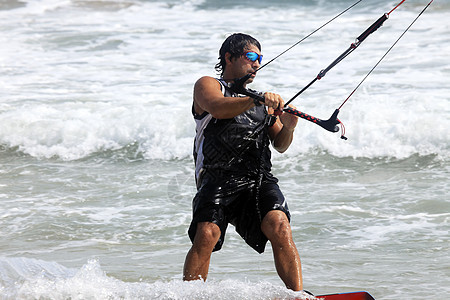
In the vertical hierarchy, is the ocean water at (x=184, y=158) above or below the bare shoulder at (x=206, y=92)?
below

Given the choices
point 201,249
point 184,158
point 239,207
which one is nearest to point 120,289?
point 201,249

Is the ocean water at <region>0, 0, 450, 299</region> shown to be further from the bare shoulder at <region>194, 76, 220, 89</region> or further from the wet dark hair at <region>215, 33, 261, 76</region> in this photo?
the wet dark hair at <region>215, 33, 261, 76</region>

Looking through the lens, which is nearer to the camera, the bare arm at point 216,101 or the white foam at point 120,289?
the bare arm at point 216,101

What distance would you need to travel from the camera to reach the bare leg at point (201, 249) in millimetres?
3723

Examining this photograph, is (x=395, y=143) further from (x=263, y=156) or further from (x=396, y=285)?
(x=263, y=156)

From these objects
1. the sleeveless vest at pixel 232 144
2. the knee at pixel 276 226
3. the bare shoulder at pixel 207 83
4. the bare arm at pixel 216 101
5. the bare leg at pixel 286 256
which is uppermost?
the bare shoulder at pixel 207 83

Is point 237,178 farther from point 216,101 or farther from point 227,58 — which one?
point 227,58

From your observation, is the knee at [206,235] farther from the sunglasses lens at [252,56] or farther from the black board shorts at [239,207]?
the sunglasses lens at [252,56]

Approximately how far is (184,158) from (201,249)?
5833 millimetres

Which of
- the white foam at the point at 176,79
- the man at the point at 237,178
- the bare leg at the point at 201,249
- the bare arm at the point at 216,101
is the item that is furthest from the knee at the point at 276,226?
the white foam at the point at 176,79

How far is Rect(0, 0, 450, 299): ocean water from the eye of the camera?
510 centimetres

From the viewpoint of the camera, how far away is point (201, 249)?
12.2 ft

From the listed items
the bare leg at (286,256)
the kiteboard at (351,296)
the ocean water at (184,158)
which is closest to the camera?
the bare leg at (286,256)

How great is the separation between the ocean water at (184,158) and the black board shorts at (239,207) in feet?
0.93
